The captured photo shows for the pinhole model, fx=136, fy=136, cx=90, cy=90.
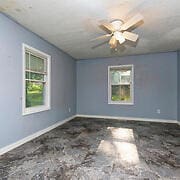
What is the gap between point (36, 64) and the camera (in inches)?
137

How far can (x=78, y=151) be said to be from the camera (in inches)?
99.1

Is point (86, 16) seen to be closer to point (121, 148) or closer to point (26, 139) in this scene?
point (121, 148)

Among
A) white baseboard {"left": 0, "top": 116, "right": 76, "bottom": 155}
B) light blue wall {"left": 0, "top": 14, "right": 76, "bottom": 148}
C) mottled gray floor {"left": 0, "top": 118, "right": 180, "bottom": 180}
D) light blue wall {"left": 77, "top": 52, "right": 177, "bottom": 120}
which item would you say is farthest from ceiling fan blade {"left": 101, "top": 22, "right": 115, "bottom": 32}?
light blue wall {"left": 77, "top": 52, "right": 177, "bottom": 120}

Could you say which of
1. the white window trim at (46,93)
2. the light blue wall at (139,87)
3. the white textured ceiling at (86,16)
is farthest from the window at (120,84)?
the white window trim at (46,93)

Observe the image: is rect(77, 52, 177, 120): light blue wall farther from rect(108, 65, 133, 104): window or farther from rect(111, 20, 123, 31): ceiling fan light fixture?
rect(111, 20, 123, 31): ceiling fan light fixture

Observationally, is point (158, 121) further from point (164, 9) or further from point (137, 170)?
point (164, 9)

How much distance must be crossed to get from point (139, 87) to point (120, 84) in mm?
731

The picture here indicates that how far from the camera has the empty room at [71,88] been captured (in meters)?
2.08

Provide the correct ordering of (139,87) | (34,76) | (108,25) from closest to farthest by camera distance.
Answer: (108,25), (34,76), (139,87)

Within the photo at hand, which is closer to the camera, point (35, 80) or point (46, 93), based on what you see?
point (35, 80)


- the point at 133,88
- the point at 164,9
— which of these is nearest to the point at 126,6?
the point at 164,9

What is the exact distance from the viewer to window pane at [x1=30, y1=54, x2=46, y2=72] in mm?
3328

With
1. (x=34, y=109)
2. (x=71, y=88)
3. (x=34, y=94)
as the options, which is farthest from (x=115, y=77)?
(x=34, y=109)

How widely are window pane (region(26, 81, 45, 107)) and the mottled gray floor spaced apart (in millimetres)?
864
